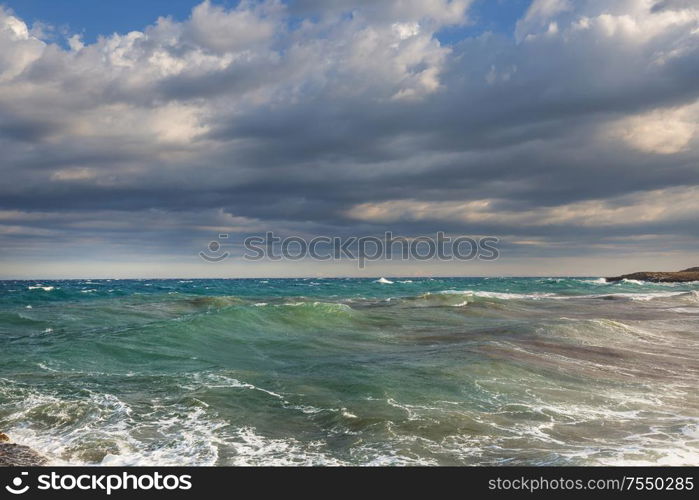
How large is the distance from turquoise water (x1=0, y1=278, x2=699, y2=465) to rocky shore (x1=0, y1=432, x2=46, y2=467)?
282 millimetres

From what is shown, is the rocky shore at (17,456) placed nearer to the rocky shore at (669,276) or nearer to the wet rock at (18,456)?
the wet rock at (18,456)

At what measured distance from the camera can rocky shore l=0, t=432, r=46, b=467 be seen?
23.3 feet

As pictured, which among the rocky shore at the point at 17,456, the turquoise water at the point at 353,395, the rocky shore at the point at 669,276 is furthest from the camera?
the rocky shore at the point at 669,276

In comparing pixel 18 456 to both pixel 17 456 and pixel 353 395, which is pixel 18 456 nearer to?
pixel 17 456

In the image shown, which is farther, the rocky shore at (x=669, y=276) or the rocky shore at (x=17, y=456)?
the rocky shore at (x=669, y=276)

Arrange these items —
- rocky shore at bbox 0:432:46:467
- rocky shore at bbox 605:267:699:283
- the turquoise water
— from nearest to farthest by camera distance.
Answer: rocky shore at bbox 0:432:46:467 → the turquoise water → rocky shore at bbox 605:267:699:283

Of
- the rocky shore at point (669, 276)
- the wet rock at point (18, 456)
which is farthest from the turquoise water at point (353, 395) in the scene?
the rocky shore at point (669, 276)

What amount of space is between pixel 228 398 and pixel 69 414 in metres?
3.11

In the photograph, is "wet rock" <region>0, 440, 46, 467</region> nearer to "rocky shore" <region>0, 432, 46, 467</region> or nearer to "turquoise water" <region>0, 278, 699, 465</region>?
"rocky shore" <region>0, 432, 46, 467</region>

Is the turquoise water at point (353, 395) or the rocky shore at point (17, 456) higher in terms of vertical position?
the rocky shore at point (17, 456)

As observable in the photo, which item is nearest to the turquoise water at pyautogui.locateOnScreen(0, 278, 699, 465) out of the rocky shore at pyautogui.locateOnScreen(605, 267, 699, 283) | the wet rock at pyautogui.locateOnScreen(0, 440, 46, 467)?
the wet rock at pyautogui.locateOnScreen(0, 440, 46, 467)

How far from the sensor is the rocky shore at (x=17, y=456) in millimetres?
7113

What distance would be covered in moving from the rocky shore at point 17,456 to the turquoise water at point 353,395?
0.93ft
